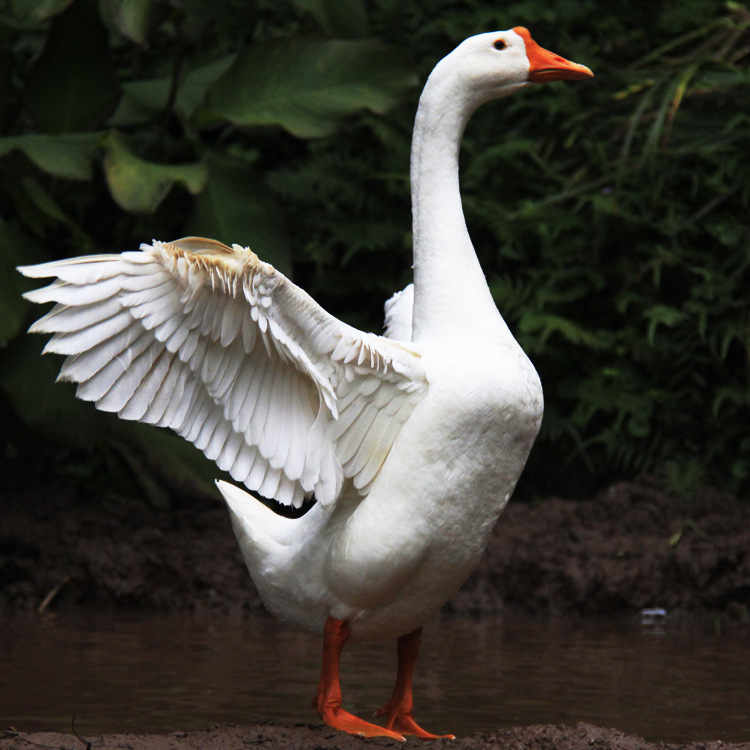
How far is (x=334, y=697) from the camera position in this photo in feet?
12.9

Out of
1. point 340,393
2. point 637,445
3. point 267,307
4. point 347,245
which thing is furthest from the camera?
point 347,245

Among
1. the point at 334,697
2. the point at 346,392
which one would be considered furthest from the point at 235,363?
the point at 334,697

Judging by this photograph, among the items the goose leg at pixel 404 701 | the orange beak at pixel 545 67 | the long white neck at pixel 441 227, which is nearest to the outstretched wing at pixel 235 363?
the long white neck at pixel 441 227

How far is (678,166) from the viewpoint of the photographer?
26.5 feet

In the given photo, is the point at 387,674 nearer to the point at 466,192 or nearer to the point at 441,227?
the point at 441,227

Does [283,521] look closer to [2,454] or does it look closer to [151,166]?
[151,166]

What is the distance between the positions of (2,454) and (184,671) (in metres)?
3.69

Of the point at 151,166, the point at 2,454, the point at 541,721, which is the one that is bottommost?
the point at 2,454

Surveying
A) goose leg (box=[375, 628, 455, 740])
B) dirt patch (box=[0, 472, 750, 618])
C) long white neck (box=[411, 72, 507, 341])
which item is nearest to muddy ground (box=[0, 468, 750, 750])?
dirt patch (box=[0, 472, 750, 618])

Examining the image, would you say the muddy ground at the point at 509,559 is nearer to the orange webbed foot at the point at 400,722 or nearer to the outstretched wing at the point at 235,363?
the orange webbed foot at the point at 400,722

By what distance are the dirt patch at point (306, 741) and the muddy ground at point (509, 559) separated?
120 inches

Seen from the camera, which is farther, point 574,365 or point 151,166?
point 574,365

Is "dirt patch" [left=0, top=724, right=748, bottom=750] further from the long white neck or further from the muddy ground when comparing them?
the muddy ground

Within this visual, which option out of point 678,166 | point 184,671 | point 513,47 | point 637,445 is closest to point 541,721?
point 184,671
